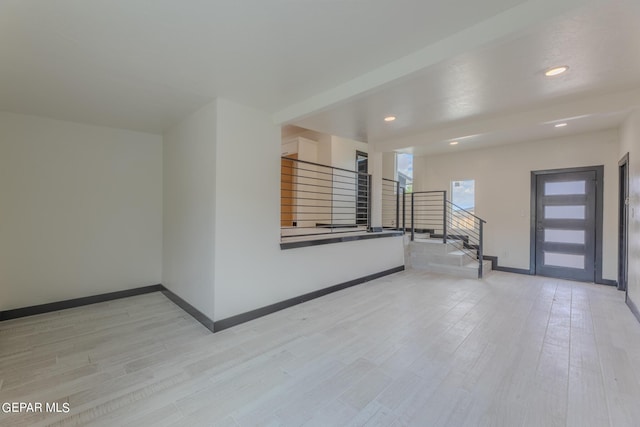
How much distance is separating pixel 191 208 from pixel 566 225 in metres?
6.56

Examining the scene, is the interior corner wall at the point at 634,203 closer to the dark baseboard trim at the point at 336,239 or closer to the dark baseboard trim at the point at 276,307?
the dark baseboard trim at the point at 336,239

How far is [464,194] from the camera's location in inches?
259

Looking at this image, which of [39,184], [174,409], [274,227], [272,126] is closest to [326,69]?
[272,126]

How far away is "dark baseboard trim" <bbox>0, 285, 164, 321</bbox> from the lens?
3305 millimetres

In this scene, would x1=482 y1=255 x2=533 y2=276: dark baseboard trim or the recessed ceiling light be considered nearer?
the recessed ceiling light

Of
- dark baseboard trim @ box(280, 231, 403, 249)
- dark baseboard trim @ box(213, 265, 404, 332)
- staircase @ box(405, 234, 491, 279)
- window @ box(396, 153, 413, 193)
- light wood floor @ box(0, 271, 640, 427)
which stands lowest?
light wood floor @ box(0, 271, 640, 427)

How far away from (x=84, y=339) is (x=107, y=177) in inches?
88.9

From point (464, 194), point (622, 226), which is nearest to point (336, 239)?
point (464, 194)

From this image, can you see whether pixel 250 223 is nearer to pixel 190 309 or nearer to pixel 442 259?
pixel 190 309

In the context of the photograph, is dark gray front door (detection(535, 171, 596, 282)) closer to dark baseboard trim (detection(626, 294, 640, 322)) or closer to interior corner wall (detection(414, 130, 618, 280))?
interior corner wall (detection(414, 130, 618, 280))

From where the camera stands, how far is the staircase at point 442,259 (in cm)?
545

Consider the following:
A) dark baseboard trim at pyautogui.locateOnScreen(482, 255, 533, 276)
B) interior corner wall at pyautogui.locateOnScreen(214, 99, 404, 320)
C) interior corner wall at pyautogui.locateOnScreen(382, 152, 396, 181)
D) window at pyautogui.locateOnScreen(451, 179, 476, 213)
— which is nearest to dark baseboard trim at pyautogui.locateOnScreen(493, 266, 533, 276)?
dark baseboard trim at pyautogui.locateOnScreen(482, 255, 533, 276)

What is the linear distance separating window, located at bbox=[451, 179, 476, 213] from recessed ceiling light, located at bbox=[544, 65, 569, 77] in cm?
397

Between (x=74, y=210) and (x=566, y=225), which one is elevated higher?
(x=74, y=210)
